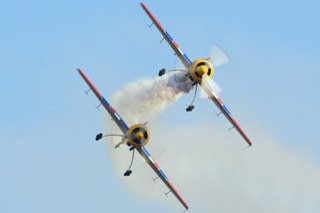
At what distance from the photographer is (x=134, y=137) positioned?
348ft

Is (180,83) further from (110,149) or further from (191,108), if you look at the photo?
(110,149)

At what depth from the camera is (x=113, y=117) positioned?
10838 cm

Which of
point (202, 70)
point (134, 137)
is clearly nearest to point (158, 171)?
point (134, 137)

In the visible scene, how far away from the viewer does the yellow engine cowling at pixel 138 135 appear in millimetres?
105850

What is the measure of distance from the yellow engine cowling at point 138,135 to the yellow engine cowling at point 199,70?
805 cm

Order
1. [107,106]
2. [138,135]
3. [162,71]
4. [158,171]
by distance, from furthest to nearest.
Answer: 1. [158,171]
2. [162,71]
3. [107,106]
4. [138,135]

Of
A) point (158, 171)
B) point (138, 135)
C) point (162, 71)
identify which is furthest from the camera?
point (158, 171)

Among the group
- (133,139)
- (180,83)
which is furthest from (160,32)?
(133,139)

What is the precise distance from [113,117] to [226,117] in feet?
42.9

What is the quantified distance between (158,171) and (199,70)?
39.3 ft

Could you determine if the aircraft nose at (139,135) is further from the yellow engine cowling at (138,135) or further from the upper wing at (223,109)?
the upper wing at (223,109)

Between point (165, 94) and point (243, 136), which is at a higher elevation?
point (165, 94)

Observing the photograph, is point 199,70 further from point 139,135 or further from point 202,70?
point 139,135

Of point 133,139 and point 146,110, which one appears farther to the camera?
point 146,110
